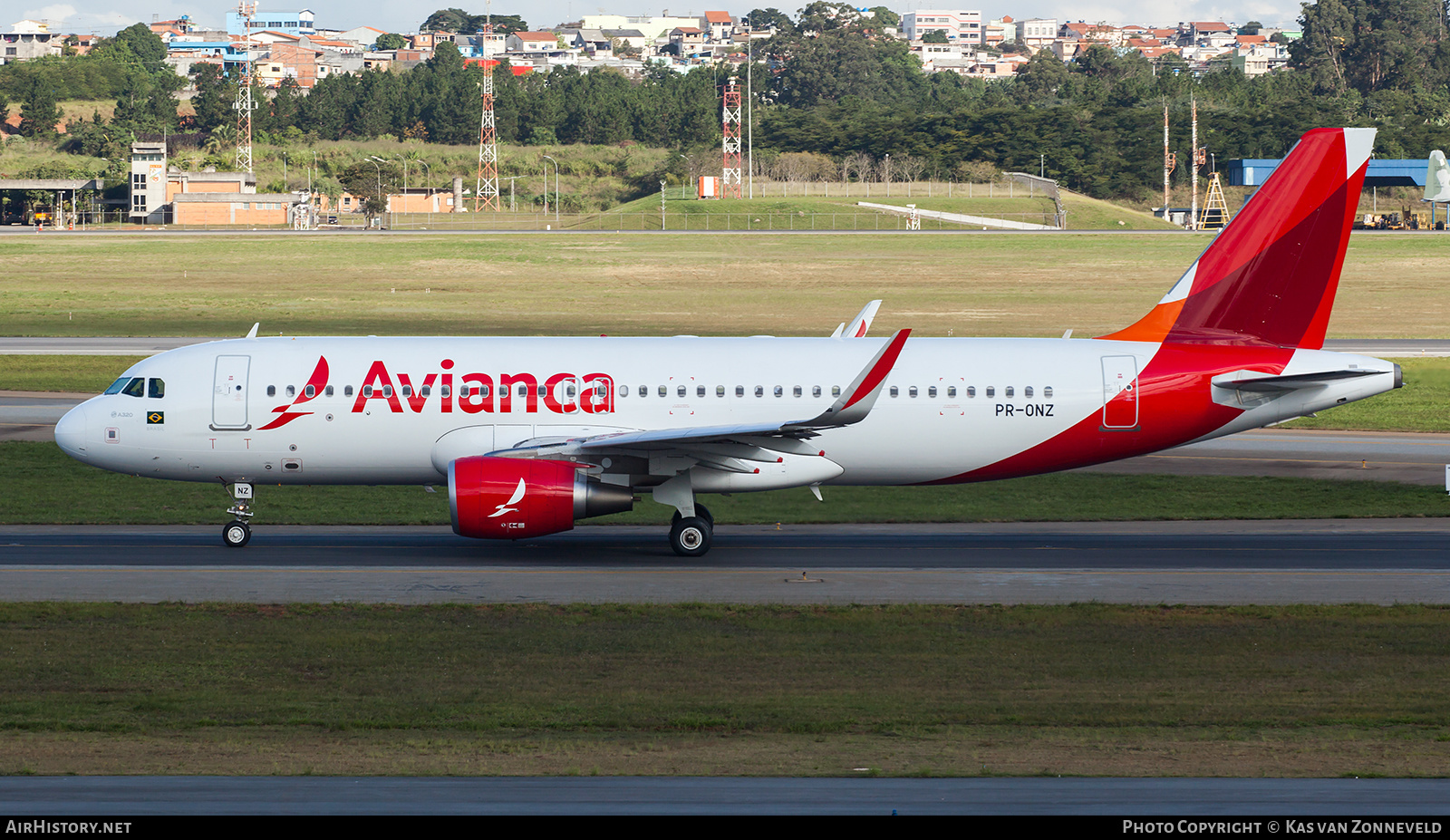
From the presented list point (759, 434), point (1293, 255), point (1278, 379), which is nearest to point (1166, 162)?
point (1293, 255)

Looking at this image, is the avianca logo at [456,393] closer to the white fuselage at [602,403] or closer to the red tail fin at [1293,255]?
the white fuselage at [602,403]


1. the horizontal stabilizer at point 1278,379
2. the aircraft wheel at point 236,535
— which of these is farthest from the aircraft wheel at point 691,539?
the horizontal stabilizer at point 1278,379

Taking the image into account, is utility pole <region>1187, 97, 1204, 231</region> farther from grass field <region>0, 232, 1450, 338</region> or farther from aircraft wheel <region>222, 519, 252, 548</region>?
aircraft wheel <region>222, 519, 252, 548</region>

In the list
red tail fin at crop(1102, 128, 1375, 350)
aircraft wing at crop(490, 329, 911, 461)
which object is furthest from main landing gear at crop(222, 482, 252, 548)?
red tail fin at crop(1102, 128, 1375, 350)

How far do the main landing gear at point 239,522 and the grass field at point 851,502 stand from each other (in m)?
2.53

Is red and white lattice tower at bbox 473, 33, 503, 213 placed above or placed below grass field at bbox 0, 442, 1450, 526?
above

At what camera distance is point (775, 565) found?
94.4 ft

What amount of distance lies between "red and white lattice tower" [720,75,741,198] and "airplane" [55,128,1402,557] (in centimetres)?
14115

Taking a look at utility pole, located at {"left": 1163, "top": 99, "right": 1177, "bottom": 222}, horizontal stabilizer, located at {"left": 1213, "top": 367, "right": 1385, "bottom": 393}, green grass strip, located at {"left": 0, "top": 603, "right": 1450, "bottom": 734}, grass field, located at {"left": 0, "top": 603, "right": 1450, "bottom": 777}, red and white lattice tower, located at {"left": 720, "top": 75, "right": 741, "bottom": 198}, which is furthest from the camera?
red and white lattice tower, located at {"left": 720, "top": 75, "right": 741, "bottom": 198}

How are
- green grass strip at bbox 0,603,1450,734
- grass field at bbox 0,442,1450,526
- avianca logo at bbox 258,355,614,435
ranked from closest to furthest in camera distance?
green grass strip at bbox 0,603,1450,734
avianca logo at bbox 258,355,614,435
grass field at bbox 0,442,1450,526

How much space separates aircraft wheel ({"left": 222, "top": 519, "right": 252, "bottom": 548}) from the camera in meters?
29.8

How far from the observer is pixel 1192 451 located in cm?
4238

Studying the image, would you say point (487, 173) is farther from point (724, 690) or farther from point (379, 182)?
point (724, 690)
